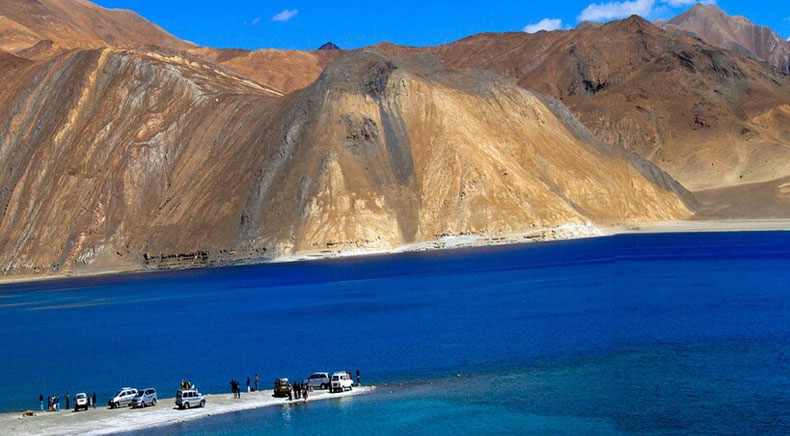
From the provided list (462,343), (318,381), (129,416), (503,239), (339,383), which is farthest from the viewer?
(503,239)

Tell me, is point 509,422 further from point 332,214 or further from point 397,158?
point 397,158

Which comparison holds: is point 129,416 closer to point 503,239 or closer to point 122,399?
point 122,399

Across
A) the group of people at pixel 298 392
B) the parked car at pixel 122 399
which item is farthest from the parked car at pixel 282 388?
the parked car at pixel 122 399

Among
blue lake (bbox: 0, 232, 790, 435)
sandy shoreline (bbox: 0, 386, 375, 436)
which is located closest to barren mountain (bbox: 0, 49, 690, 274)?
blue lake (bbox: 0, 232, 790, 435)

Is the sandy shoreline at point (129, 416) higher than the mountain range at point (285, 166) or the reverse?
the reverse

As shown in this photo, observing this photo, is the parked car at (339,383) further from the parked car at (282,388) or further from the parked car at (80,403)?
the parked car at (80,403)

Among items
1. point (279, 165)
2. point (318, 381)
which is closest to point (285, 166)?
→ point (279, 165)
